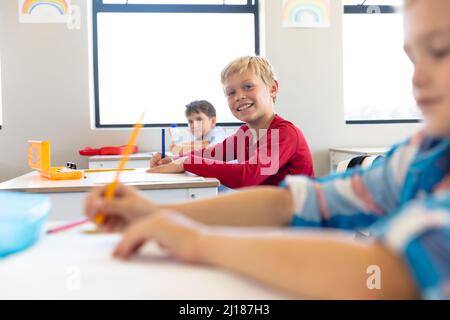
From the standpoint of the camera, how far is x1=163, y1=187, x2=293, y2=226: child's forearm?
2.26ft

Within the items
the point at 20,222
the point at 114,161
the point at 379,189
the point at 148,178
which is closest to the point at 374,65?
the point at 114,161

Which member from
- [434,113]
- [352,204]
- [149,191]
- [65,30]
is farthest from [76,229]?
[65,30]

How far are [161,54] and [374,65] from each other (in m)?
1.80

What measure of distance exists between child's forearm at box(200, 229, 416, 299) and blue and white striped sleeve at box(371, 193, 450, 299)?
0.07ft

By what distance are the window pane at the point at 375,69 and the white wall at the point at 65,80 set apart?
0.92 feet

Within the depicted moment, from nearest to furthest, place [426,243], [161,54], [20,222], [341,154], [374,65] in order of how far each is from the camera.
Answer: [426,243] → [20,222] → [341,154] → [161,54] → [374,65]

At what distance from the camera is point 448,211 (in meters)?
0.39

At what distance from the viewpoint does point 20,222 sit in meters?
0.61

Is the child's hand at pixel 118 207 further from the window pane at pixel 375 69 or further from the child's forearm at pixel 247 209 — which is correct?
the window pane at pixel 375 69

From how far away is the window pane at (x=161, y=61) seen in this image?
12.7ft

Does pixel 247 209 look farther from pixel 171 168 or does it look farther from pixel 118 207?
pixel 171 168

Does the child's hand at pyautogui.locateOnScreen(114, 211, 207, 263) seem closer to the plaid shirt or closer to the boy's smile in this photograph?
the plaid shirt

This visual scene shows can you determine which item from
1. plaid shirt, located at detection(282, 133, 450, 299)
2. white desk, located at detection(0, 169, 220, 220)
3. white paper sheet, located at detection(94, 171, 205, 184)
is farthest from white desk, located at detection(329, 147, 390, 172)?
plaid shirt, located at detection(282, 133, 450, 299)
